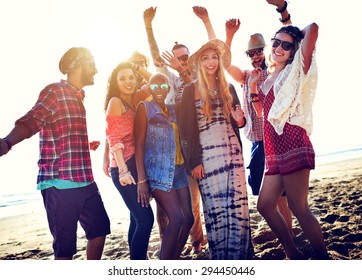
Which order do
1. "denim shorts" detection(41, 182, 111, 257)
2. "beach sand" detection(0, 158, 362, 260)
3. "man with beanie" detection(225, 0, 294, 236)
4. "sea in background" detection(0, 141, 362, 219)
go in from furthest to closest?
"sea in background" detection(0, 141, 362, 219)
"man with beanie" detection(225, 0, 294, 236)
"beach sand" detection(0, 158, 362, 260)
"denim shorts" detection(41, 182, 111, 257)

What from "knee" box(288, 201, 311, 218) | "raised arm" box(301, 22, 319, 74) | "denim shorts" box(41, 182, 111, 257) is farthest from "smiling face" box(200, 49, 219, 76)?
"denim shorts" box(41, 182, 111, 257)

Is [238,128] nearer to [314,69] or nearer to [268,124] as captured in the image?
[268,124]

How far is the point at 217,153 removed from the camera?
3674 millimetres

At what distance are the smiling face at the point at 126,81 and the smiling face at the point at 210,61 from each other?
2.12ft

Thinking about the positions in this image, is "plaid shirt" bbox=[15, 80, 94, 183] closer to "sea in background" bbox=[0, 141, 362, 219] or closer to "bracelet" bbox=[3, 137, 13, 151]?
"bracelet" bbox=[3, 137, 13, 151]

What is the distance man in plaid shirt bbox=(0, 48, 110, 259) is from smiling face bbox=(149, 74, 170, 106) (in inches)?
24.2

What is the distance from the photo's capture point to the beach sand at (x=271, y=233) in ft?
13.4

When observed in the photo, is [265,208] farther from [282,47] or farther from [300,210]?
[282,47]

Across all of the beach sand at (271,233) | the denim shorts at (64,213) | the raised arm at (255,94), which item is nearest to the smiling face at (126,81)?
the denim shorts at (64,213)

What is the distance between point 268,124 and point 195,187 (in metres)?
1.14

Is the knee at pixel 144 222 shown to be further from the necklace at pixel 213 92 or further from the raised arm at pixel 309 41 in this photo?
the raised arm at pixel 309 41

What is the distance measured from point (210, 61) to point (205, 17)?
0.74m

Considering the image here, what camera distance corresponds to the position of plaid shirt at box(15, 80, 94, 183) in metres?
3.17

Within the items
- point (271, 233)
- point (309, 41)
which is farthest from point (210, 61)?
point (271, 233)
